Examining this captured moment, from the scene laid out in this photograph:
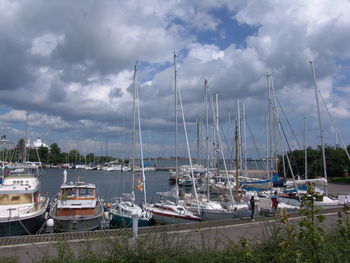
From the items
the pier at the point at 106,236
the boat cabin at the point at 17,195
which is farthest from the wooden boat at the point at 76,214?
the pier at the point at 106,236

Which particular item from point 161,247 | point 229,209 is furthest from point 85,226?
point 161,247

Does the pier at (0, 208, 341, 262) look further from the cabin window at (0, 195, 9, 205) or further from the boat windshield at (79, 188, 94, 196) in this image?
the boat windshield at (79, 188, 94, 196)

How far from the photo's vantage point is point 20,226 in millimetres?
20047

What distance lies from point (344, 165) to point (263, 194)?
4170 centimetres

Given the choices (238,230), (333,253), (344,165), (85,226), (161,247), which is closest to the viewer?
(333,253)

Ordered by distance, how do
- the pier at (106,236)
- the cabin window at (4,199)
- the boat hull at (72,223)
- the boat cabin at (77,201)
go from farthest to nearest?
the boat cabin at (77,201)
the cabin window at (4,199)
the boat hull at (72,223)
the pier at (106,236)

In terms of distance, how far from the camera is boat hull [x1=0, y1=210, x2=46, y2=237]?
19.5m

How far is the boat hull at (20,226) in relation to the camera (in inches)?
766

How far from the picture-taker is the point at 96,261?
777 cm

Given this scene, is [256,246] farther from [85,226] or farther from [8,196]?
[8,196]

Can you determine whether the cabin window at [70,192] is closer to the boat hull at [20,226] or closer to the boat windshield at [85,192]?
the boat windshield at [85,192]

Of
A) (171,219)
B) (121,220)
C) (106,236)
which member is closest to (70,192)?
(121,220)

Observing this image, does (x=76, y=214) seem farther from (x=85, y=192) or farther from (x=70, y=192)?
(x=70, y=192)

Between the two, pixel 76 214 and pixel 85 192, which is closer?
pixel 76 214
